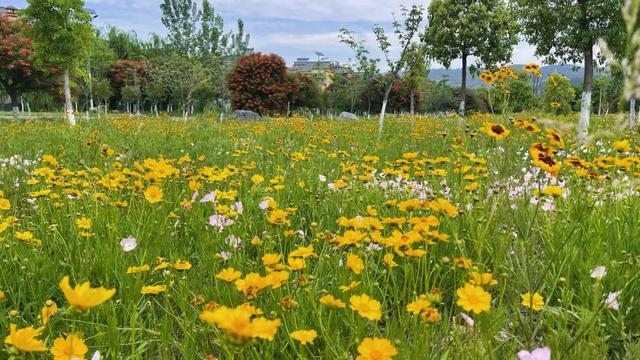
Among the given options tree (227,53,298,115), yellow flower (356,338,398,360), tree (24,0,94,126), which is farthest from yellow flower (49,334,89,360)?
tree (227,53,298,115)

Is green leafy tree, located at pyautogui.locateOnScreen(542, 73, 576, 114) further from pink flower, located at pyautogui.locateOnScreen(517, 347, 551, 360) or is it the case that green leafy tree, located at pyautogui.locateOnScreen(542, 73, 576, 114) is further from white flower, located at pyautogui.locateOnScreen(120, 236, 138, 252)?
pink flower, located at pyautogui.locateOnScreen(517, 347, 551, 360)

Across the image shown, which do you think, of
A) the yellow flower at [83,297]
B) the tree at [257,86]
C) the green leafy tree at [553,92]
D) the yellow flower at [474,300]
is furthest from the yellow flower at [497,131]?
the tree at [257,86]

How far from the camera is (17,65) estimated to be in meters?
28.2

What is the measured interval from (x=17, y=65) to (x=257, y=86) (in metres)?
13.7

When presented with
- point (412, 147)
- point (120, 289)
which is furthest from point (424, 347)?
point (412, 147)

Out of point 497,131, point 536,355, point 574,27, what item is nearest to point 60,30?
point 574,27

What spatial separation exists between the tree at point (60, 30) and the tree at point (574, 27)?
14052 mm

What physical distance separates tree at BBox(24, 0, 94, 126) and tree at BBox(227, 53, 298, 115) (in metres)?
13.8

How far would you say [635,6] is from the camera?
843 mm

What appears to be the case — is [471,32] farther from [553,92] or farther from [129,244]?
[129,244]

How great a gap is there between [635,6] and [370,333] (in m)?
1.35

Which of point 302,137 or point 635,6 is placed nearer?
point 635,6

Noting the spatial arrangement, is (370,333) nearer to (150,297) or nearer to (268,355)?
(268,355)

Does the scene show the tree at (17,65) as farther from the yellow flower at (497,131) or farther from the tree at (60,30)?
the yellow flower at (497,131)
